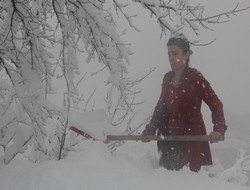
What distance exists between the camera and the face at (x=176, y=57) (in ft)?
12.3

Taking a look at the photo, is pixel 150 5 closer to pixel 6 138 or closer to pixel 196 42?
pixel 196 42

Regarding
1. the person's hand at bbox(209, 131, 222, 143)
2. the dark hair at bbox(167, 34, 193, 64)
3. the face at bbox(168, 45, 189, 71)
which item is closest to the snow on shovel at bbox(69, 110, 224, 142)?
the person's hand at bbox(209, 131, 222, 143)

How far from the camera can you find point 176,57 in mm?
3748

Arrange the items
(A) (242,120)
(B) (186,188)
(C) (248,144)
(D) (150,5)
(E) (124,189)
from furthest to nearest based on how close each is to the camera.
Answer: (A) (242,120) → (C) (248,144) → (D) (150,5) → (B) (186,188) → (E) (124,189)

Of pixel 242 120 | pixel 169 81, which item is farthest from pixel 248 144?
pixel 169 81

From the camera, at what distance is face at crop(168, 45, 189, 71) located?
3.74 metres

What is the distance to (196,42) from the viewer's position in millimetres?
3287

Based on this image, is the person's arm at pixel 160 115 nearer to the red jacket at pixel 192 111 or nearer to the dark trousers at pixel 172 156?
the red jacket at pixel 192 111

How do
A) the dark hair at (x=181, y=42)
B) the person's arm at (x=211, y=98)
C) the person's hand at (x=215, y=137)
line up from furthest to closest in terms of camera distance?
the dark hair at (x=181, y=42) → the person's arm at (x=211, y=98) → the person's hand at (x=215, y=137)

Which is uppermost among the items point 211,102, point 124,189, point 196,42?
point 196,42

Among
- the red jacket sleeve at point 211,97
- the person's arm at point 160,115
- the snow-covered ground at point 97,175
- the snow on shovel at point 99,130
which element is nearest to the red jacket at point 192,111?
the red jacket sleeve at point 211,97

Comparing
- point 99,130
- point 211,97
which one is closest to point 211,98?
point 211,97

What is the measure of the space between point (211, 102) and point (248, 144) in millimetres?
73518

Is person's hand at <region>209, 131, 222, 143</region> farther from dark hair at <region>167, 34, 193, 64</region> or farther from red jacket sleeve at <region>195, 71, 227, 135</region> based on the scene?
dark hair at <region>167, 34, 193, 64</region>
